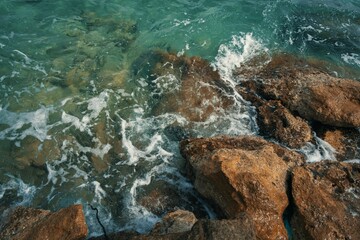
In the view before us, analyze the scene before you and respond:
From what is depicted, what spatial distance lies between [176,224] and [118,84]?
580 centimetres

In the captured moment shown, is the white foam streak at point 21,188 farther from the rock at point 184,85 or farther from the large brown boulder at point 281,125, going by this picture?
the large brown boulder at point 281,125

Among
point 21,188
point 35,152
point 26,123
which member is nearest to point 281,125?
point 35,152

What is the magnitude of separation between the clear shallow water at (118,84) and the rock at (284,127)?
0.33 metres

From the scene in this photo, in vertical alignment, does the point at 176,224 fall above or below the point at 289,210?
above

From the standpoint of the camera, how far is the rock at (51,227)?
607 cm

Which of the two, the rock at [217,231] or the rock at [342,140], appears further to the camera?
the rock at [342,140]

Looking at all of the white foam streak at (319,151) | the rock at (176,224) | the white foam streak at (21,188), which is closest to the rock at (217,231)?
the rock at (176,224)

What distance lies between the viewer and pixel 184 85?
10.8 metres

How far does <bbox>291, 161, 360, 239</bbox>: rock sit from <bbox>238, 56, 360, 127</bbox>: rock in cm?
152

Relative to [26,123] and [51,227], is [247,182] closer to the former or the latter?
[51,227]

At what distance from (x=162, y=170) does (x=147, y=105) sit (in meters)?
2.49

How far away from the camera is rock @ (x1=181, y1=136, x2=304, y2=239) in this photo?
6684mm

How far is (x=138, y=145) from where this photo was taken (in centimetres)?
910

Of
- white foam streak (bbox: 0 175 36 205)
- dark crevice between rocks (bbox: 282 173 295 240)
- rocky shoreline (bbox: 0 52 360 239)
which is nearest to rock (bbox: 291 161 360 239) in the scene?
rocky shoreline (bbox: 0 52 360 239)
